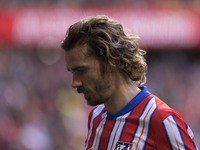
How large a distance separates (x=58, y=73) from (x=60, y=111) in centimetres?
214

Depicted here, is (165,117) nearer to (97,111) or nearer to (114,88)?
(114,88)

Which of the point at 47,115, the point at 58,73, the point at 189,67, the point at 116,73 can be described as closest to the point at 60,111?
the point at 47,115

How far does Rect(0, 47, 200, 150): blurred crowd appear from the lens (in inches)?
532

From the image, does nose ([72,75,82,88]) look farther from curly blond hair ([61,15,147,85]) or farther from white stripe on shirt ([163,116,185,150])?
white stripe on shirt ([163,116,185,150])

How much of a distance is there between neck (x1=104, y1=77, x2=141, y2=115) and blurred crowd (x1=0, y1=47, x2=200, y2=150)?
7.99 meters

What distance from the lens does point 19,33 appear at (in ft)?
65.4

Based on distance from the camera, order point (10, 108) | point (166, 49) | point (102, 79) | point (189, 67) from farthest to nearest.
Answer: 1. point (166, 49)
2. point (189, 67)
3. point (10, 108)
4. point (102, 79)

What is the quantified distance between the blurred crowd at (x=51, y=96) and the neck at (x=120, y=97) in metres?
7.99

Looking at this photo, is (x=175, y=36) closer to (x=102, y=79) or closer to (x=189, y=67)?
(x=189, y=67)

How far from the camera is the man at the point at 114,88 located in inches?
171

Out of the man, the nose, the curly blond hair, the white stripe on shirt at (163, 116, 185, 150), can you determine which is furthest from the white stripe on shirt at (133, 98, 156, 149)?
the nose

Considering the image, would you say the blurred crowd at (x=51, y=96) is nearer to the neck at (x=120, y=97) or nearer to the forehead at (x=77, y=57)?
the neck at (x=120, y=97)

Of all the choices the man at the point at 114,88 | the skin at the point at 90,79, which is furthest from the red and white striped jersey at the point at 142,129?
the skin at the point at 90,79

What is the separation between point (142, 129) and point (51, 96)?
11.5 m
